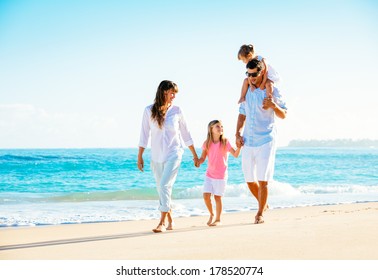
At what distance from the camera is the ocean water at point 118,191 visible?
9.42 m

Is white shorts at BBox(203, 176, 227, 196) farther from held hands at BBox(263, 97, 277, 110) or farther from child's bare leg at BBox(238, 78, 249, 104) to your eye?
held hands at BBox(263, 97, 277, 110)

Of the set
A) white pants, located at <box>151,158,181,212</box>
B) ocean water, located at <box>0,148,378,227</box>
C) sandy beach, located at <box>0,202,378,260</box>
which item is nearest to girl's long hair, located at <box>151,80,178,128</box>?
white pants, located at <box>151,158,181,212</box>

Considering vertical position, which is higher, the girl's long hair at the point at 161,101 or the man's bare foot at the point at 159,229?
the girl's long hair at the point at 161,101

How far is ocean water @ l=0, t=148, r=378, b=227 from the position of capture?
9416mm

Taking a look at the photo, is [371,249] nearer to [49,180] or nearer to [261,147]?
[261,147]

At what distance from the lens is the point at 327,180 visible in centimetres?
2216

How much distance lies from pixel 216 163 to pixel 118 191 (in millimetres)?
11154

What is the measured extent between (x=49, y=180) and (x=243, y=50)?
18027mm

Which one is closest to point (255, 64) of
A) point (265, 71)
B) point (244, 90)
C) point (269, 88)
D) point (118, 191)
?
point (265, 71)

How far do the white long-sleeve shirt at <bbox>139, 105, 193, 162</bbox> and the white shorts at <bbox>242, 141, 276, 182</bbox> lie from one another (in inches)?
33.6

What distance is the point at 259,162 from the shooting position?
19.7 ft

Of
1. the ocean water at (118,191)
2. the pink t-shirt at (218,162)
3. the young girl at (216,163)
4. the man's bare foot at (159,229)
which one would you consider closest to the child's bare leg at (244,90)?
the young girl at (216,163)

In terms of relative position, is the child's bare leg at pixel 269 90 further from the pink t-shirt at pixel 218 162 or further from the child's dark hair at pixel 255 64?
the pink t-shirt at pixel 218 162
